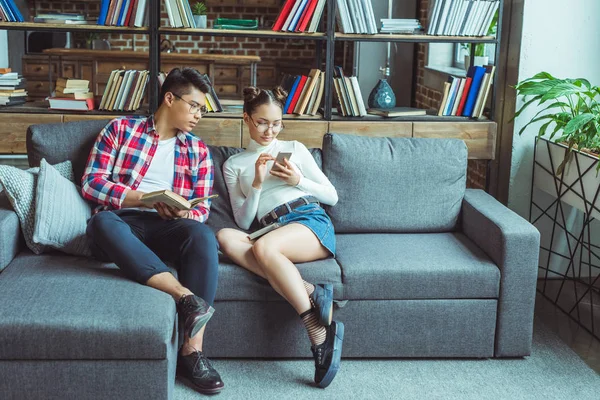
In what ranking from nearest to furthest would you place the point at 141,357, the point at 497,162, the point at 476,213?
the point at 141,357 → the point at 476,213 → the point at 497,162

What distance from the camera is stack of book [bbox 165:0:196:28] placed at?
3.75m

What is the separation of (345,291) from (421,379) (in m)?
0.42

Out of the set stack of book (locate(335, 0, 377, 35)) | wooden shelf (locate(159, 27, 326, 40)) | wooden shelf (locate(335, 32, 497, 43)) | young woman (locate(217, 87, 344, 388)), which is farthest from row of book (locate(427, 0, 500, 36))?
young woman (locate(217, 87, 344, 388))

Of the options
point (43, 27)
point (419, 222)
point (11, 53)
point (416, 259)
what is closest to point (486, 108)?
point (419, 222)

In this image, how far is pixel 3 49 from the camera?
24.0 ft

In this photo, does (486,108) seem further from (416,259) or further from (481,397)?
(481,397)

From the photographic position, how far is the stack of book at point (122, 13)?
3732 mm

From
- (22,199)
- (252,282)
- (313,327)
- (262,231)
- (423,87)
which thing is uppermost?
(423,87)

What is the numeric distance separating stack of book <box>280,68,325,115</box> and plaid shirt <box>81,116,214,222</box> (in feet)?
2.82

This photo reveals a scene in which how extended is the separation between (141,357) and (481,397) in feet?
3.85

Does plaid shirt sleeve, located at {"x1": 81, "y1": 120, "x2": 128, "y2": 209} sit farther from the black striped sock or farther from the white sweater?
the black striped sock

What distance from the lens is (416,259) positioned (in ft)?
9.61

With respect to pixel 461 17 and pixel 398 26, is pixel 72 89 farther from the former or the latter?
pixel 461 17

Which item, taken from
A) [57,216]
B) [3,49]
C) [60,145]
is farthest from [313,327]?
[3,49]
